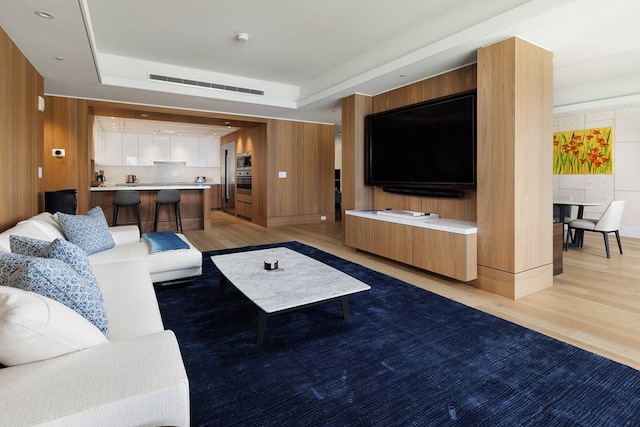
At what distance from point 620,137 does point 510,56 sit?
194 inches

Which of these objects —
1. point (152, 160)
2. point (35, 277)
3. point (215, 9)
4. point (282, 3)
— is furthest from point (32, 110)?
point (152, 160)

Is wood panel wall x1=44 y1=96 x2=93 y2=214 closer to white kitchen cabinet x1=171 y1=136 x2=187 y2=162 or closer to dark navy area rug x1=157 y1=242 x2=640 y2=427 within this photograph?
dark navy area rug x1=157 y1=242 x2=640 y2=427

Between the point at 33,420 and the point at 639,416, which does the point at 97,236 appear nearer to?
the point at 33,420

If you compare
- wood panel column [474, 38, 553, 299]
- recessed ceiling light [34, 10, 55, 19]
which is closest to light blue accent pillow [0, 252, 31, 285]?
recessed ceiling light [34, 10, 55, 19]

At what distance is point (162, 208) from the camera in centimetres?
669

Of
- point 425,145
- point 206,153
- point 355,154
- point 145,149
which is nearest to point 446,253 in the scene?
point 425,145

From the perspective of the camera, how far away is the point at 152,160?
33.5 ft

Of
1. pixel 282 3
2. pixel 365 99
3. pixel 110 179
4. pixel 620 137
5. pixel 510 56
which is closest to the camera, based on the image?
pixel 510 56

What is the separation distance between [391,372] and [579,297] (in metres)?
2.31

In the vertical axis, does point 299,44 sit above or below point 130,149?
above

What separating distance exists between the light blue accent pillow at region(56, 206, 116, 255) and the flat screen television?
3428mm

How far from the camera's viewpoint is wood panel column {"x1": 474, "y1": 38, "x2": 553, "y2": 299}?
3.11 m

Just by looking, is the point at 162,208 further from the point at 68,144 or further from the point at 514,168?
the point at 514,168

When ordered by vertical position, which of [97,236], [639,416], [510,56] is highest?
[510,56]
